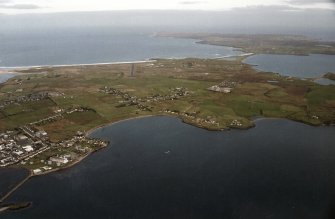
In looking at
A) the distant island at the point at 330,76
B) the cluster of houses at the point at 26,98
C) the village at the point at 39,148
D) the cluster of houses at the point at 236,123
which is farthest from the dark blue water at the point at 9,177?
the distant island at the point at 330,76

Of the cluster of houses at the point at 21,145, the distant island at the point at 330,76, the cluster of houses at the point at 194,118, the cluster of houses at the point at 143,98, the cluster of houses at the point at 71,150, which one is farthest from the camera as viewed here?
the distant island at the point at 330,76

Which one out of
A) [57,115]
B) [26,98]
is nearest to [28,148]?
[57,115]

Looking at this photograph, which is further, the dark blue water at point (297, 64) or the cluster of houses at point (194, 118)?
the dark blue water at point (297, 64)

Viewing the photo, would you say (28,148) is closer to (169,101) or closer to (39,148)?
(39,148)

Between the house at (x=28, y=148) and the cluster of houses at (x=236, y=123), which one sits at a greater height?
the cluster of houses at (x=236, y=123)

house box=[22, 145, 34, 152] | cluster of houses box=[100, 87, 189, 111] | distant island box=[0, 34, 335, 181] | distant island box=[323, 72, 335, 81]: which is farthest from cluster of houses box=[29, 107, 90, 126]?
distant island box=[323, 72, 335, 81]

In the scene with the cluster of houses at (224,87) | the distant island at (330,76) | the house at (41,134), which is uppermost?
the distant island at (330,76)

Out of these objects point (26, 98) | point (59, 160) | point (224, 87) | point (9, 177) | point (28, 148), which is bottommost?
point (9, 177)

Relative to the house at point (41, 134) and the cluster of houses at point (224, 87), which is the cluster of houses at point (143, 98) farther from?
the house at point (41, 134)
